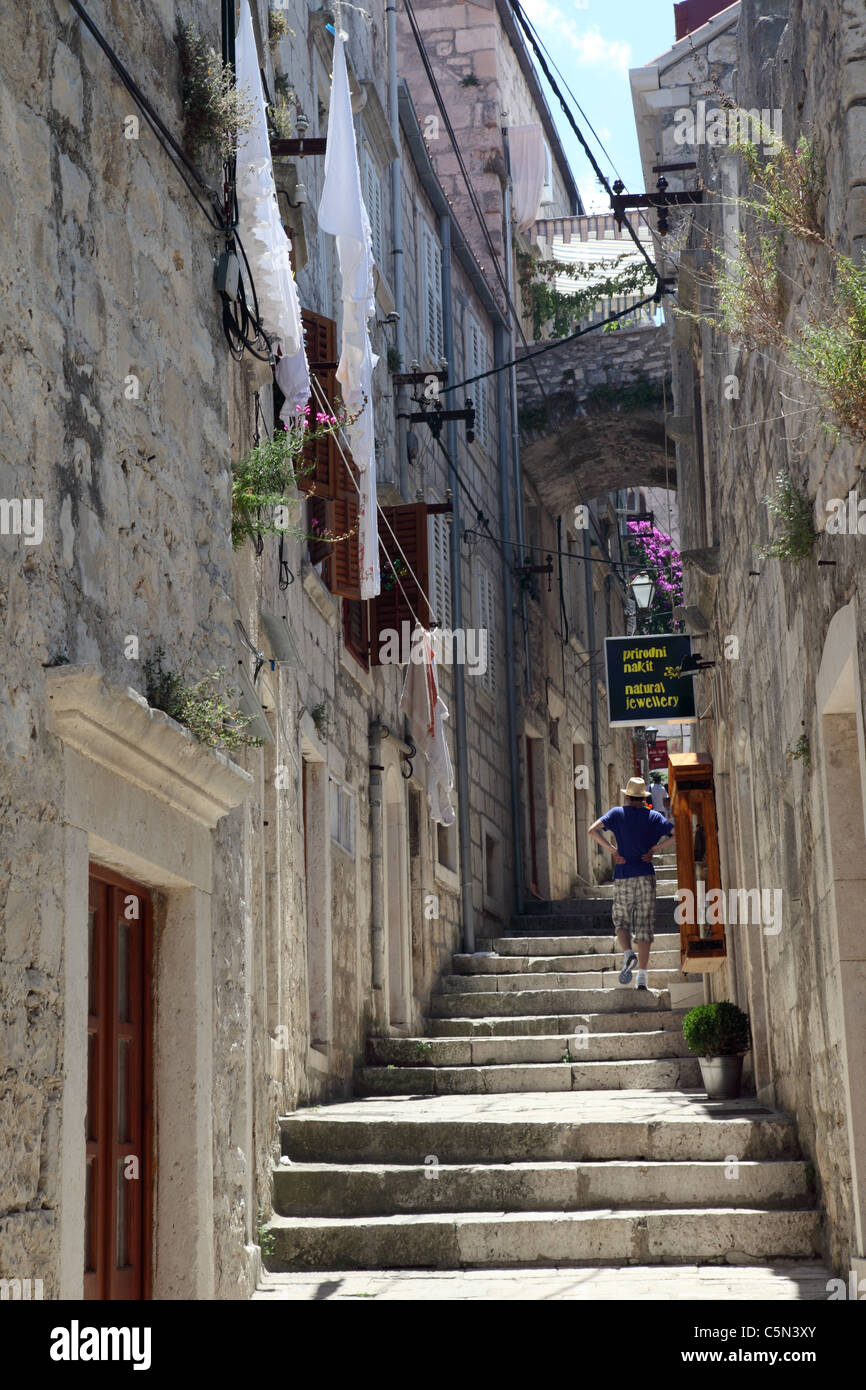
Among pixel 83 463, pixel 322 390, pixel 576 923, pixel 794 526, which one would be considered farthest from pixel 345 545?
pixel 576 923

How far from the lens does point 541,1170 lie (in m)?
8.36

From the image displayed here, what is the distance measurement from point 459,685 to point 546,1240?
7819 millimetres

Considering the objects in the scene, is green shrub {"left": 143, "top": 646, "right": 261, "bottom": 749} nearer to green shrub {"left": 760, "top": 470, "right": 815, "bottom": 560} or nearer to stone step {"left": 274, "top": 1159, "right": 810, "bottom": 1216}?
green shrub {"left": 760, "top": 470, "right": 815, "bottom": 560}

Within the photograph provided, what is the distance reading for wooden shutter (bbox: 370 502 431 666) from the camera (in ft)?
40.4

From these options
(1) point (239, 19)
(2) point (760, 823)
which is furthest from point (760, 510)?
(1) point (239, 19)

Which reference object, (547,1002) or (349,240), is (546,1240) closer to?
(547,1002)

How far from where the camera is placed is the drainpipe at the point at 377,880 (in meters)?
11.6

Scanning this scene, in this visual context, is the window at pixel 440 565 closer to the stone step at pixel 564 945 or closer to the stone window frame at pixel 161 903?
the stone step at pixel 564 945

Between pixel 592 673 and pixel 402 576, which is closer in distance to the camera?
pixel 402 576

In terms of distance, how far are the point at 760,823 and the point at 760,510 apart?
72.9 inches

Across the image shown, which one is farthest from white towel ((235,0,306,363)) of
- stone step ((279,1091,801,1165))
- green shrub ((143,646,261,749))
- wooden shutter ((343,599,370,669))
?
wooden shutter ((343,599,370,669))

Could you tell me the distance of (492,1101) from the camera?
10.2 meters

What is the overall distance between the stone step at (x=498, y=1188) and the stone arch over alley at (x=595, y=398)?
12266 mm

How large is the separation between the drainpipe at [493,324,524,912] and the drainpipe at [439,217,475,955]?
238 centimetres
